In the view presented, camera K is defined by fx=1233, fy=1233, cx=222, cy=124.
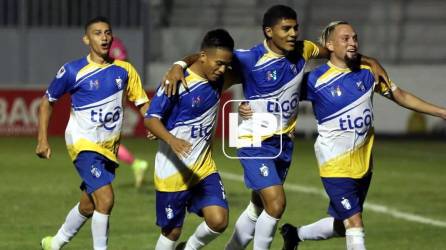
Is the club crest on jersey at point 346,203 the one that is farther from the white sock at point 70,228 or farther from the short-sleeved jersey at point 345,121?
the white sock at point 70,228

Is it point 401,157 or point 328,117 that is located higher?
point 328,117

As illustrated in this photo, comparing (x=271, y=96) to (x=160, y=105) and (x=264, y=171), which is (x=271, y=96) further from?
(x=160, y=105)

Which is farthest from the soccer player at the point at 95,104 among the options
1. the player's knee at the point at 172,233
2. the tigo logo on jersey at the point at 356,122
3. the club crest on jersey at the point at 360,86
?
the club crest on jersey at the point at 360,86

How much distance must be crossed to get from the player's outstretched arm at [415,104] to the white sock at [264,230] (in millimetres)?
1369

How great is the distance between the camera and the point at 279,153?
1003 cm

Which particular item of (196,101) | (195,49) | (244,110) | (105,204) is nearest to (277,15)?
(244,110)

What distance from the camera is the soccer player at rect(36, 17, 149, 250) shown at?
1017cm

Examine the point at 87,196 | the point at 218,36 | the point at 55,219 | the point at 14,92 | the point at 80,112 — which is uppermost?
the point at 218,36

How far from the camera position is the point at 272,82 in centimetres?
993

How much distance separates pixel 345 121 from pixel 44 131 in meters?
2.46

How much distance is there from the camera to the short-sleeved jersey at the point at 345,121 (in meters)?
9.54

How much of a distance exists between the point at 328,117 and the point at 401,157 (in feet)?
42.3

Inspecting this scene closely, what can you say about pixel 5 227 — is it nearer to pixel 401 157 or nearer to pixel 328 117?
pixel 328 117

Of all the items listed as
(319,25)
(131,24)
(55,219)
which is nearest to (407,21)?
(319,25)
